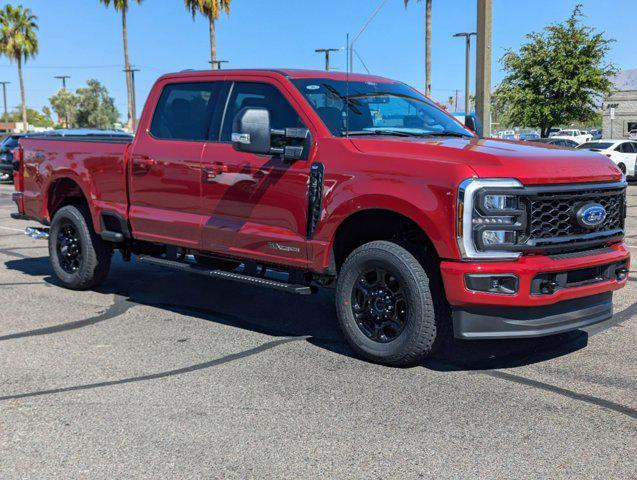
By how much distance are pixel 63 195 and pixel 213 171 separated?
266 centimetres

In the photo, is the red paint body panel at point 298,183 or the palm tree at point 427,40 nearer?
the red paint body panel at point 298,183

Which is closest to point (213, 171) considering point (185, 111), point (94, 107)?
point (185, 111)

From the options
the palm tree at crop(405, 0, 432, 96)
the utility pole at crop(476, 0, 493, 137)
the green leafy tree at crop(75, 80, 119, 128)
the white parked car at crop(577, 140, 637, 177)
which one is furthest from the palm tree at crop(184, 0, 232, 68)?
the green leafy tree at crop(75, 80, 119, 128)

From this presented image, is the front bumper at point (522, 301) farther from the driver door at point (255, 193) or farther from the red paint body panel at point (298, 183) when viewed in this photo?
the driver door at point (255, 193)

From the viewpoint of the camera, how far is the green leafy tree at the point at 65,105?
87000 millimetres

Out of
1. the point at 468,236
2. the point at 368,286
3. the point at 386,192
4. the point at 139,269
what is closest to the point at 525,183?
the point at 468,236

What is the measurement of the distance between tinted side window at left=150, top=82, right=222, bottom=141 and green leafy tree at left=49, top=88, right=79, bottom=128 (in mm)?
83057

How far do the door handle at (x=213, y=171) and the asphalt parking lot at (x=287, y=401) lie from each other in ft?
4.12

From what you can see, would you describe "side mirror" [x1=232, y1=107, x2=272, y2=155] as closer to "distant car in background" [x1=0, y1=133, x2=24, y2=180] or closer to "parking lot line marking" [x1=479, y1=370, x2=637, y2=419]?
"parking lot line marking" [x1=479, y1=370, x2=637, y2=419]

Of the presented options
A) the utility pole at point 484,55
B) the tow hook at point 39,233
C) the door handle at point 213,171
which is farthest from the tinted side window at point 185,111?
the utility pole at point 484,55

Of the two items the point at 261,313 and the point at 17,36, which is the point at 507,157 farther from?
the point at 17,36

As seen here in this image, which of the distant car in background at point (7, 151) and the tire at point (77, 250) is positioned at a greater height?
the distant car in background at point (7, 151)

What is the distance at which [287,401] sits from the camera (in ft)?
14.6

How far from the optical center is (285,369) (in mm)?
Result: 5078
